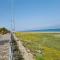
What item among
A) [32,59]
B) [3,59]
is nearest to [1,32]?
[3,59]

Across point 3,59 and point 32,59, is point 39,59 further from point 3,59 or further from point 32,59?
point 3,59

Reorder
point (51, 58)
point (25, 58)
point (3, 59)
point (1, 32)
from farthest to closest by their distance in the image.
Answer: point (1, 32) < point (3, 59) < point (51, 58) < point (25, 58)

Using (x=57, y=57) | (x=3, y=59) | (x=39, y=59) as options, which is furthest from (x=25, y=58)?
(x=3, y=59)

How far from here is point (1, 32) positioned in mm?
39125

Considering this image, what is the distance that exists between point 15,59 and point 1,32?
3090 centimetres

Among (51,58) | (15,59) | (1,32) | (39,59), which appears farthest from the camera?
(1,32)

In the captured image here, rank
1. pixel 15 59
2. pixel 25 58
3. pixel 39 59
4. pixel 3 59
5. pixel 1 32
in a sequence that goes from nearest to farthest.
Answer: pixel 39 59, pixel 25 58, pixel 15 59, pixel 3 59, pixel 1 32

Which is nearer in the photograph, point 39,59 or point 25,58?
point 39,59

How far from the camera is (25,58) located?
23.5 feet

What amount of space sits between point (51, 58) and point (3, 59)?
2618 millimetres

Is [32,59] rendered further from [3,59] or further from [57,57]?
[3,59]

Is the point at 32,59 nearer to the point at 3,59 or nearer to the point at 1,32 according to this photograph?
the point at 3,59

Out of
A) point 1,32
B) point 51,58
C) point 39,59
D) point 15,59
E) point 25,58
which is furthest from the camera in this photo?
point 1,32

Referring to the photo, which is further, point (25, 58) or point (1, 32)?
point (1, 32)
